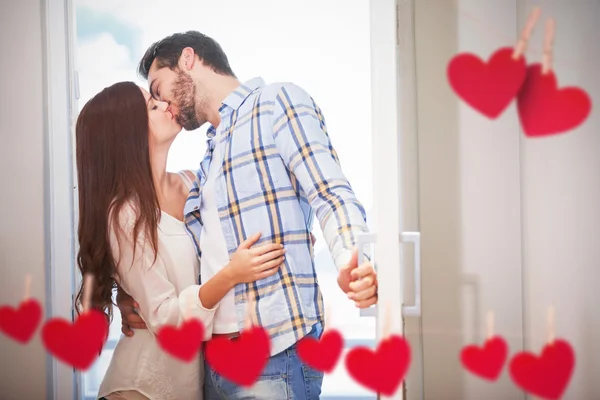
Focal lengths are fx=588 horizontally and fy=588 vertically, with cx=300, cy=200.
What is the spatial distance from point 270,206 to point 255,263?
18cm

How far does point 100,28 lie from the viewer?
6.41 ft

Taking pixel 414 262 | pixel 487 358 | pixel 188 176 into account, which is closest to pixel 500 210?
pixel 414 262

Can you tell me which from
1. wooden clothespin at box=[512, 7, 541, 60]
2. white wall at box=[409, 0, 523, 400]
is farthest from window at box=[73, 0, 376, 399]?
wooden clothespin at box=[512, 7, 541, 60]

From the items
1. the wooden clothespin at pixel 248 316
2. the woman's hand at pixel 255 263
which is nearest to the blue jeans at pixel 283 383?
the wooden clothespin at pixel 248 316

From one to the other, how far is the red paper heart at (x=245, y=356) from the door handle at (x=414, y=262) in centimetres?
38

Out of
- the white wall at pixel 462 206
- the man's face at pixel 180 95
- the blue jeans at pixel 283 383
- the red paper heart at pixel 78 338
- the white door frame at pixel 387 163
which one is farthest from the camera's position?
the man's face at pixel 180 95

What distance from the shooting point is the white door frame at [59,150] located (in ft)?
6.27

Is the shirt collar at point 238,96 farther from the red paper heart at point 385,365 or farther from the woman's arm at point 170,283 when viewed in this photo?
the red paper heart at point 385,365

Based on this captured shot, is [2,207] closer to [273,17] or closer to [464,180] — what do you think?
[273,17]

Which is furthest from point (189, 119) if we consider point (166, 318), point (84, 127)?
point (166, 318)

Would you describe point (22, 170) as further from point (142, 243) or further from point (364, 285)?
point (364, 285)

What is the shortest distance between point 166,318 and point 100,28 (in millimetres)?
979

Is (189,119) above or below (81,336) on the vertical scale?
above

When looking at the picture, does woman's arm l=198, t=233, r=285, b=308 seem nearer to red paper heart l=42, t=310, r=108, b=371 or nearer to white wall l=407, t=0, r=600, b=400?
red paper heart l=42, t=310, r=108, b=371
